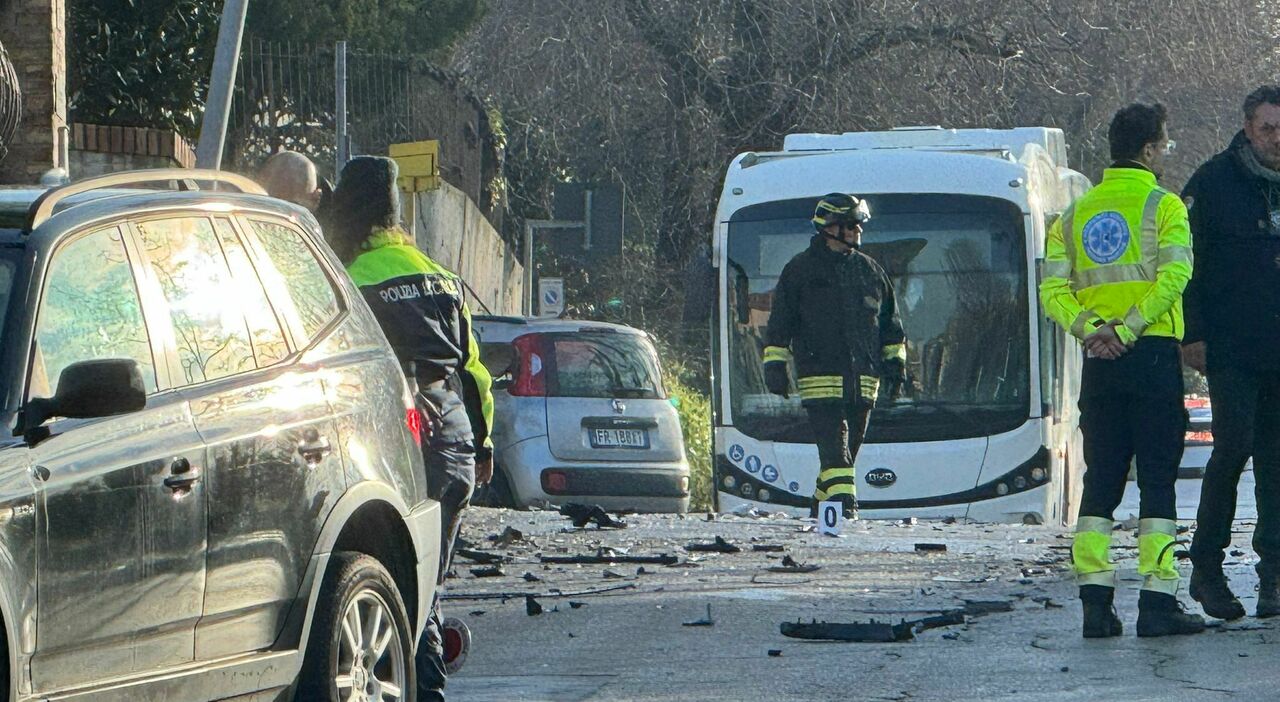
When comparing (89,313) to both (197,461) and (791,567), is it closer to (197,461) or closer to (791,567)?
(197,461)

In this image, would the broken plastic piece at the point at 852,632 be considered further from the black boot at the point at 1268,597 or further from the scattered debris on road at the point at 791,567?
the scattered debris on road at the point at 791,567

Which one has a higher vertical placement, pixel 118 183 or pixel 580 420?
pixel 118 183

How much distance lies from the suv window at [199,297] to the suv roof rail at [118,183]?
0.66 feet

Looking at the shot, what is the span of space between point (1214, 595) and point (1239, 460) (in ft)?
1.71

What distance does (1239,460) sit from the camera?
8398 millimetres

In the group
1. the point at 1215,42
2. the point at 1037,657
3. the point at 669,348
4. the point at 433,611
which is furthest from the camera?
the point at 669,348

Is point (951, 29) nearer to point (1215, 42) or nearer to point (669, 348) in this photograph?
point (1215, 42)

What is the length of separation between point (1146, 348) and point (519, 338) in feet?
30.4

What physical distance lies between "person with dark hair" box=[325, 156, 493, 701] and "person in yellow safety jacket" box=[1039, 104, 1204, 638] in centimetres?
233

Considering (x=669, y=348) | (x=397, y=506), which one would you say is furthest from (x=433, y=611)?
(x=669, y=348)

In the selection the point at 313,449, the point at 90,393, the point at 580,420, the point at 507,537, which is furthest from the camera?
the point at 580,420

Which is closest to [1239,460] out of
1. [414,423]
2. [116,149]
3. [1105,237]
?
[1105,237]

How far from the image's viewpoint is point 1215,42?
86.6 ft

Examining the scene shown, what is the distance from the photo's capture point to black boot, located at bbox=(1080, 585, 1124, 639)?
800cm
